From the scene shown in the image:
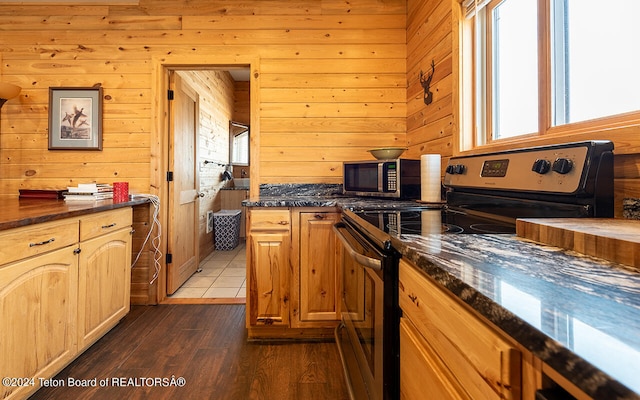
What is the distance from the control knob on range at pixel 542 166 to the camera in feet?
3.07

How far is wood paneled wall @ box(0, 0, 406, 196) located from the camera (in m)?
2.58

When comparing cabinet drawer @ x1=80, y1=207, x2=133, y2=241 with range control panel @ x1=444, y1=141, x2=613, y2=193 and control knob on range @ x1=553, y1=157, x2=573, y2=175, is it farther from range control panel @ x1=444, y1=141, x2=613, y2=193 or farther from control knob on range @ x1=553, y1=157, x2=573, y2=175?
control knob on range @ x1=553, y1=157, x2=573, y2=175

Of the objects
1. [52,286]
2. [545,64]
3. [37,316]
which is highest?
[545,64]

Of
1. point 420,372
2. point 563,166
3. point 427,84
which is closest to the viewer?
point 420,372

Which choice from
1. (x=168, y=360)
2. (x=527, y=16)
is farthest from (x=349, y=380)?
(x=527, y=16)

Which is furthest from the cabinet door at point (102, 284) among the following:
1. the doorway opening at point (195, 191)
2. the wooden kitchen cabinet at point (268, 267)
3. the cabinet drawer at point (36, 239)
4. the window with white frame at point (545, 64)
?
the window with white frame at point (545, 64)

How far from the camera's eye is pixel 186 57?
8.46 ft

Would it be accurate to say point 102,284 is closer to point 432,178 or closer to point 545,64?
point 432,178

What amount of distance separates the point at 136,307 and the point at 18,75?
2210 millimetres

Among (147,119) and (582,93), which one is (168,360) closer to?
→ (147,119)

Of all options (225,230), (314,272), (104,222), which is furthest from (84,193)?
(225,230)

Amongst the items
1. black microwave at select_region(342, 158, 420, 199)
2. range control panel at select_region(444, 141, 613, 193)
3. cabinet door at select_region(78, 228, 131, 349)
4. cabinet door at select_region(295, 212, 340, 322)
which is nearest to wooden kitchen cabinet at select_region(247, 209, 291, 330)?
cabinet door at select_region(295, 212, 340, 322)

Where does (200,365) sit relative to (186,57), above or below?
below

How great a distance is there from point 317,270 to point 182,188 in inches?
65.7
